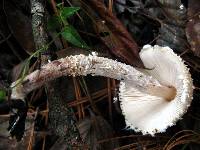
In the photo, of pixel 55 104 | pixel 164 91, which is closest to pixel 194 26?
pixel 164 91

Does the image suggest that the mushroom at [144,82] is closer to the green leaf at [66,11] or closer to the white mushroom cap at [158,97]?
the white mushroom cap at [158,97]

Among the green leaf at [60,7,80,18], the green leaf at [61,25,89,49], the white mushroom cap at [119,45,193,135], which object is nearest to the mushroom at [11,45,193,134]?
the white mushroom cap at [119,45,193,135]

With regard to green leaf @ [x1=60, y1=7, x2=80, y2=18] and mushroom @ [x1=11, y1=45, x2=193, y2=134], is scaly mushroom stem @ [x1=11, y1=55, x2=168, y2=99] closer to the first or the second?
mushroom @ [x1=11, y1=45, x2=193, y2=134]

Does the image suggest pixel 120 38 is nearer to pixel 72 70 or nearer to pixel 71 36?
pixel 71 36

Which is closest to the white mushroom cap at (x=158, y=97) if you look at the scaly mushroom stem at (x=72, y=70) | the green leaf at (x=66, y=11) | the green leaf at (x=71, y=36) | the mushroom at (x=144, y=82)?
the mushroom at (x=144, y=82)

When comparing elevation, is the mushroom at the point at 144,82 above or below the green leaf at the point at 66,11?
below

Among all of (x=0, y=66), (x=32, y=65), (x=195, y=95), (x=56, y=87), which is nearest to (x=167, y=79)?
(x=195, y=95)

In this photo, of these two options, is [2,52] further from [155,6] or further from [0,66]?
[155,6]
